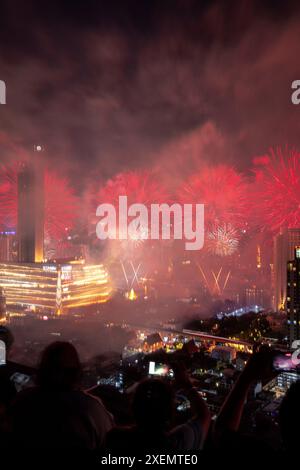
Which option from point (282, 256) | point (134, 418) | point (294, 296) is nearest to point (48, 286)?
point (294, 296)

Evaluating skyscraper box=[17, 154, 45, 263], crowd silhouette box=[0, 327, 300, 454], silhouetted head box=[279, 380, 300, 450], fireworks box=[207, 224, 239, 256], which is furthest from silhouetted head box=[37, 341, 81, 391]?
skyscraper box=[17, 154, 45, 263]

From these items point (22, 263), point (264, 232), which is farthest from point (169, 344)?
point (264, 232)

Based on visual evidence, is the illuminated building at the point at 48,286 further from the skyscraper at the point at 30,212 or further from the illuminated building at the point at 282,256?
the illuminated building at the point at 282,256

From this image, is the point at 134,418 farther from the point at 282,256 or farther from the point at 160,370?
the point at 282,256

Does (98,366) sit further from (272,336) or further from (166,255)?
(166,255)

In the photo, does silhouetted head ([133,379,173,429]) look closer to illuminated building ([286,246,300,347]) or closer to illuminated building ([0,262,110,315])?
illuminated building ([286,246,300,347])

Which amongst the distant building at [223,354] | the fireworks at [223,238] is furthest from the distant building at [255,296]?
the distant building at [223,354]
